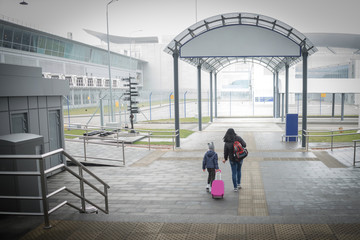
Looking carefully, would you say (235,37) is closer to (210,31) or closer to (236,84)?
(210,31)

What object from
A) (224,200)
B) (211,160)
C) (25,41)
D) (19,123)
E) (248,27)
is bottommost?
(224,200)

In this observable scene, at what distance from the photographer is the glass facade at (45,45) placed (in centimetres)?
3497

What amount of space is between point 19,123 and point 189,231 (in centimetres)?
585

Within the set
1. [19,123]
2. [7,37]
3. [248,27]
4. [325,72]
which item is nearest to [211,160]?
[19,123]

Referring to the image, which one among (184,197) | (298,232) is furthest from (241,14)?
(298,232)

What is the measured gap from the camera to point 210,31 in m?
13.7

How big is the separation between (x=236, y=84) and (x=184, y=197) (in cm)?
6593

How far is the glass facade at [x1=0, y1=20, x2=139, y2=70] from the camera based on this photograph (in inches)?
1377

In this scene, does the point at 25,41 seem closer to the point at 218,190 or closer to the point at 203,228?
the point at 218,190

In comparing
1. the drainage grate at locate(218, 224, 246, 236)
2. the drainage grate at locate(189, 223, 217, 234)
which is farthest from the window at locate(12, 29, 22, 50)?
the drainage grate at locate(218, 224, 246, 236)

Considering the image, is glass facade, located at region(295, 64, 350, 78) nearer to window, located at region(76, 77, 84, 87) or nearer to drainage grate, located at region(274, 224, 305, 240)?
window, located at region(76, 77, 84, 87)

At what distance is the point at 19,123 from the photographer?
820 centimetres

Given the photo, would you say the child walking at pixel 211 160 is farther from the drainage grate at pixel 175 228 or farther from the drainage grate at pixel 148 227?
the drainage grate at pixel 148 227

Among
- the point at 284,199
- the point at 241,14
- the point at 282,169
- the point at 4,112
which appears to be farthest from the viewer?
the point at 241,14
